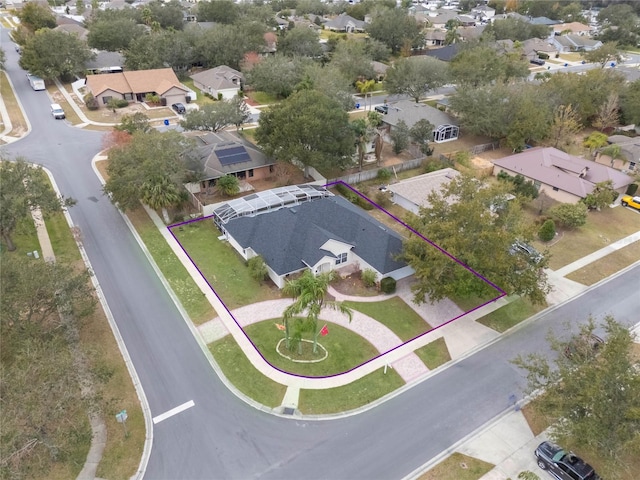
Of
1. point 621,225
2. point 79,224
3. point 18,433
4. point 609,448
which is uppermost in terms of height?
point 18,433

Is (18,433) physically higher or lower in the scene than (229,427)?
higher

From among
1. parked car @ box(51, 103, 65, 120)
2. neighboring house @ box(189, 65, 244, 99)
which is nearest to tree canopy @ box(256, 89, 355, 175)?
neighboring house @ box(189, 65, 244, 99)

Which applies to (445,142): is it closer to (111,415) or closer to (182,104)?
(182,104)

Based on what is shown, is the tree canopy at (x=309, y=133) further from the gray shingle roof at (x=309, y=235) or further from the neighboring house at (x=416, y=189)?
the gray shingle roof at (x=309, y=235)

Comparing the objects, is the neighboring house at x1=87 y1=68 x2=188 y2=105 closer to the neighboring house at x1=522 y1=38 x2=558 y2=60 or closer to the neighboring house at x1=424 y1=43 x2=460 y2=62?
the neighboring house at x1=424 y1=43 x2=460 y2=62

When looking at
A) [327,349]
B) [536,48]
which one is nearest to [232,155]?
[327,349]

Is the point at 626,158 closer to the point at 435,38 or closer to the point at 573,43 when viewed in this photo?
the point at 435,38

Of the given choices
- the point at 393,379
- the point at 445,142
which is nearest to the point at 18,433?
the point at 393,379
